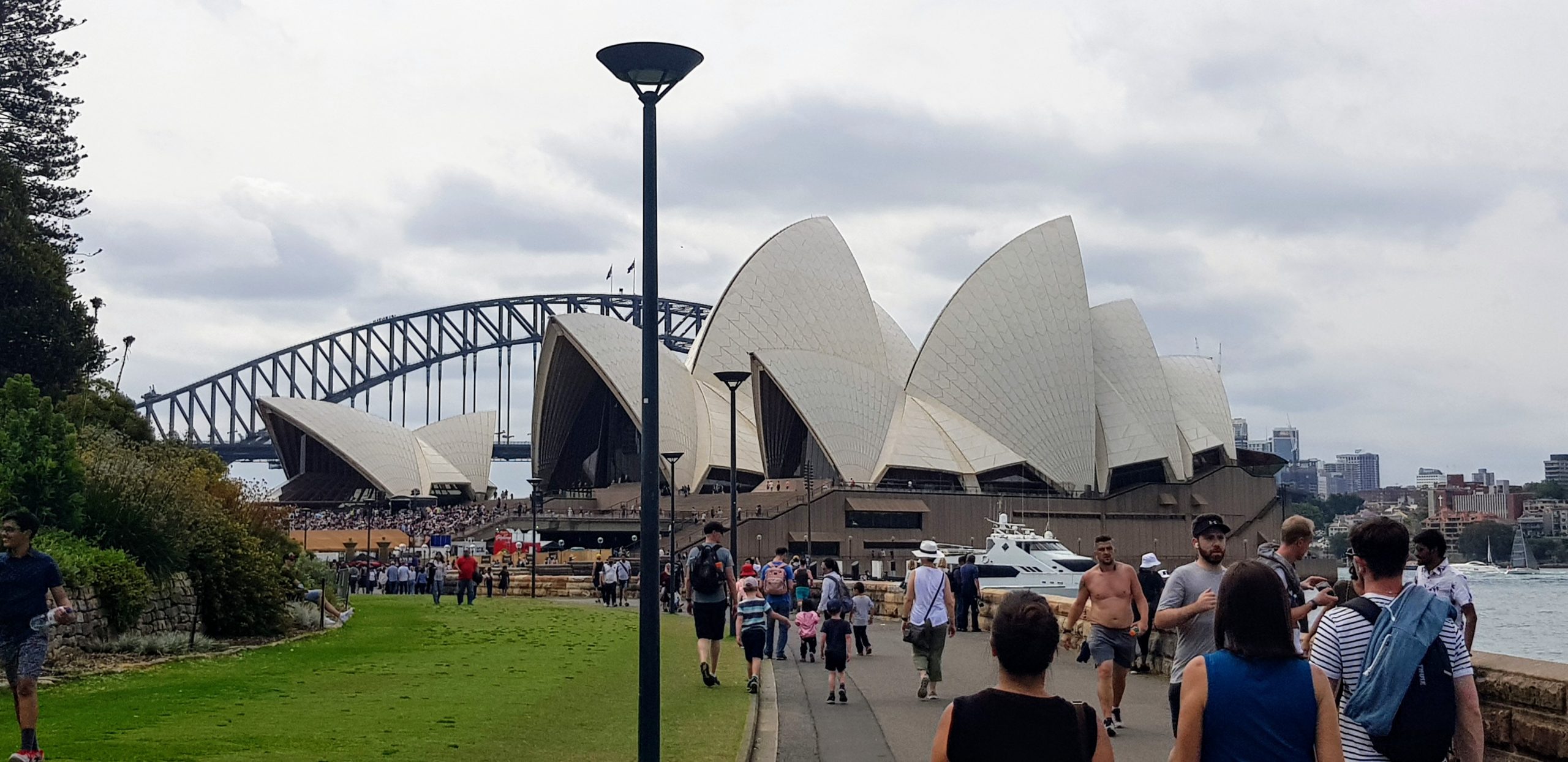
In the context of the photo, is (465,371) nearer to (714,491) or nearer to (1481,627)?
(714,491)

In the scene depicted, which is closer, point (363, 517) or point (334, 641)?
point (334, 641)

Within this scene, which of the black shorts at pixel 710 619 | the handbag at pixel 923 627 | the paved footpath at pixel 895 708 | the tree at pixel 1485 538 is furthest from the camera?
the tree at pixel 1485 538

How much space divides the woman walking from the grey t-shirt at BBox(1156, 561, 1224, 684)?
496cm

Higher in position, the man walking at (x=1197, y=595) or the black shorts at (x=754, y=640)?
the man walking at (x=1197, y=595)

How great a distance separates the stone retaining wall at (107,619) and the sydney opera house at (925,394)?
1582 inches

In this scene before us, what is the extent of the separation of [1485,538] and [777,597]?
104477 millimetres

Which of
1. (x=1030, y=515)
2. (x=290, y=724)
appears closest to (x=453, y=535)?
(x=1030, y=515)

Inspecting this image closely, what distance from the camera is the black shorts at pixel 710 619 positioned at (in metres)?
12.8

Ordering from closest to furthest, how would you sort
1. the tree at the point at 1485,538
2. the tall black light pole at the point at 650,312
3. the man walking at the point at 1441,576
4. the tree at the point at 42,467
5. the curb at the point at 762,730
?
the man walking at the point at 1441,576 < the tall black light pole at the point at 650,312 < the curb at the point at 762,730 < the tree at the point at 42,467 < the tree at the point at 1485,538

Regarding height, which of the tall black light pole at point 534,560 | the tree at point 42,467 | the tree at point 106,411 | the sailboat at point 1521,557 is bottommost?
the sailboat at point 1521,557

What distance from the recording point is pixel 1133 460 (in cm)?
6950

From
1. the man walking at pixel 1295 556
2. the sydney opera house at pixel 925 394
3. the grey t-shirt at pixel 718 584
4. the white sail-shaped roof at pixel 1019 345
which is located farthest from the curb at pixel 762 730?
the white sail-shaped roof at pixel 1019 345

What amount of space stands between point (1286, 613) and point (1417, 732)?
1071 millimetres

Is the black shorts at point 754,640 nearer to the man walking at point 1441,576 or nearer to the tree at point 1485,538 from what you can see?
the man walking at point 1441,576
